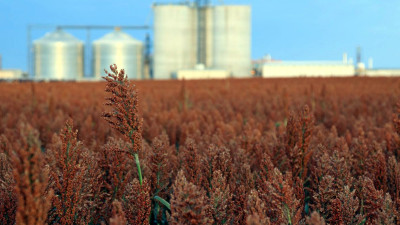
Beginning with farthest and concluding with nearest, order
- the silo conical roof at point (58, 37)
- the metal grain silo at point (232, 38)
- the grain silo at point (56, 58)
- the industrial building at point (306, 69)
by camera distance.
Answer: the silo conical roof at point (58, 37) < the grain silo at point (56, 58) < the metal grain silo at point (232, 38) < the industrial building at point (306, 69)

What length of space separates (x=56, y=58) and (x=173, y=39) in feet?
38.2

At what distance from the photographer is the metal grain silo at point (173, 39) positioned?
4216 cm

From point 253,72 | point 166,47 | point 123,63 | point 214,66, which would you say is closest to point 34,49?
point 123,63

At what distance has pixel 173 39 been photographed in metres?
42.5

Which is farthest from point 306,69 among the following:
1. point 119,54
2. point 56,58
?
point 56,58

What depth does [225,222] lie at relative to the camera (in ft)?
4.56

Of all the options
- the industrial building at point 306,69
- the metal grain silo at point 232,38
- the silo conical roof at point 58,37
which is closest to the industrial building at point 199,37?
the metal grain silo at point 232,38

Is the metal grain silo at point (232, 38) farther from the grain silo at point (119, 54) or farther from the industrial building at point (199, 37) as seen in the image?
the grain silo at point (119, 54)

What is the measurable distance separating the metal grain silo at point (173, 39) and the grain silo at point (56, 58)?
8.16m

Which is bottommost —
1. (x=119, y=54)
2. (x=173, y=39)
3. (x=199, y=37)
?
(x=119, y=54)

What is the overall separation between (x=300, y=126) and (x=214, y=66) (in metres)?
41.1

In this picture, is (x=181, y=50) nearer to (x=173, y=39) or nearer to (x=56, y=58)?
(x=173, y=39)

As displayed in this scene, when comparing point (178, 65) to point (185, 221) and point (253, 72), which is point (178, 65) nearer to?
point (253, 72)

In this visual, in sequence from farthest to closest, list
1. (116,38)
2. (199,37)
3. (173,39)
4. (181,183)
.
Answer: (199,37), (116,38), (173,39), (181,183)
